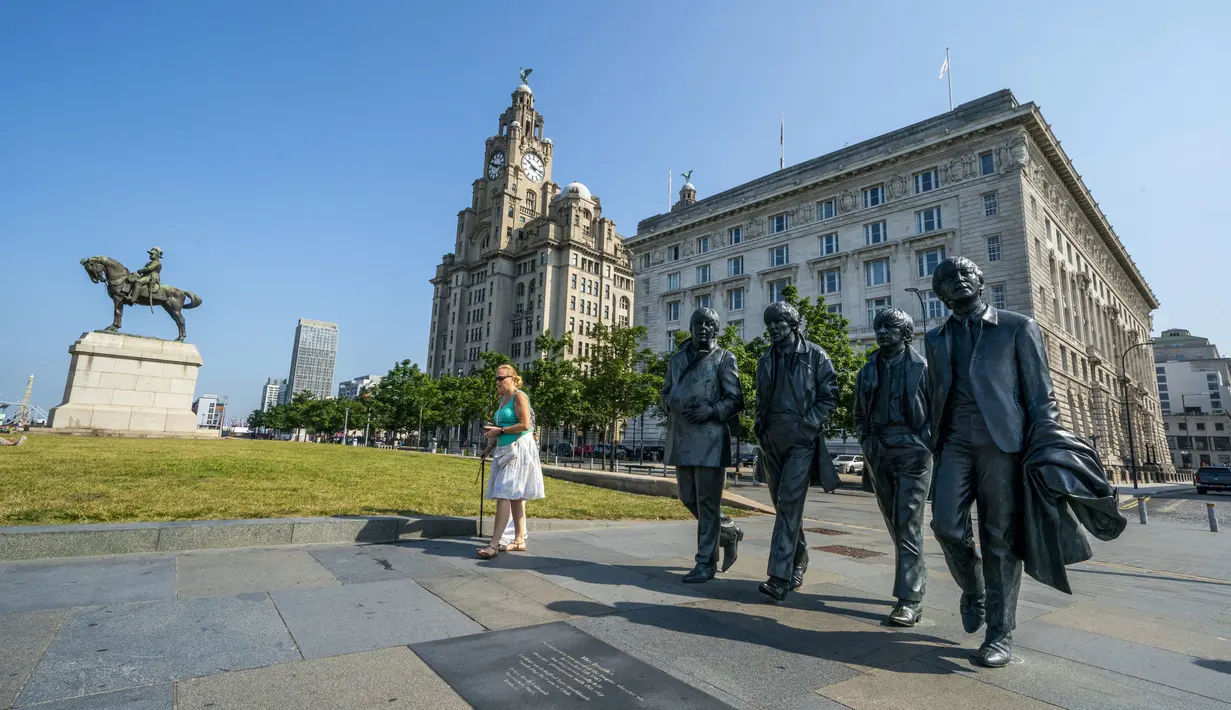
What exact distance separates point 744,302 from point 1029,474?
Result: 2018 inches

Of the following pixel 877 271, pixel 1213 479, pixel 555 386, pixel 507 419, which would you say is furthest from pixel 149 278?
pixel 1213 479

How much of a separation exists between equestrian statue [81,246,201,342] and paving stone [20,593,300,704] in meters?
30.8

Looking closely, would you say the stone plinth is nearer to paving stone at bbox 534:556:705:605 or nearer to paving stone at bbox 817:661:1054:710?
paving stone at bbox 534:556:705:605

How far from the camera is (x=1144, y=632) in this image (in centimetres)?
421

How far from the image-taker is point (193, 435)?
92.5ft

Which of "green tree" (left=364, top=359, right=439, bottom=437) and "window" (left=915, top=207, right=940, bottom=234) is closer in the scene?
"window" (left=915, top=207, right=940, bottom=234)

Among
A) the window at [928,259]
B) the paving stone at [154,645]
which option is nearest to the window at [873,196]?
the window at [928,259]

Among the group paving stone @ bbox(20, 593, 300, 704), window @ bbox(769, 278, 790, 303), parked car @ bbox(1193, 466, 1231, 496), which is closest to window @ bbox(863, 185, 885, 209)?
window @ bbox(769, 278, 790, 303)

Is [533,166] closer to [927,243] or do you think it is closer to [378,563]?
[927,243]

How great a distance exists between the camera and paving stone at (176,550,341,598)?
14.8ft

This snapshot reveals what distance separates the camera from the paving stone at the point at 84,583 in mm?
3960

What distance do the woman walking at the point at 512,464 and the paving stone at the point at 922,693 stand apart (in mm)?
4041

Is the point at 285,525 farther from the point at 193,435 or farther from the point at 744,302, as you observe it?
the point at 744,302

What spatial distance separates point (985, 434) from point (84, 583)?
6515 millimetres
